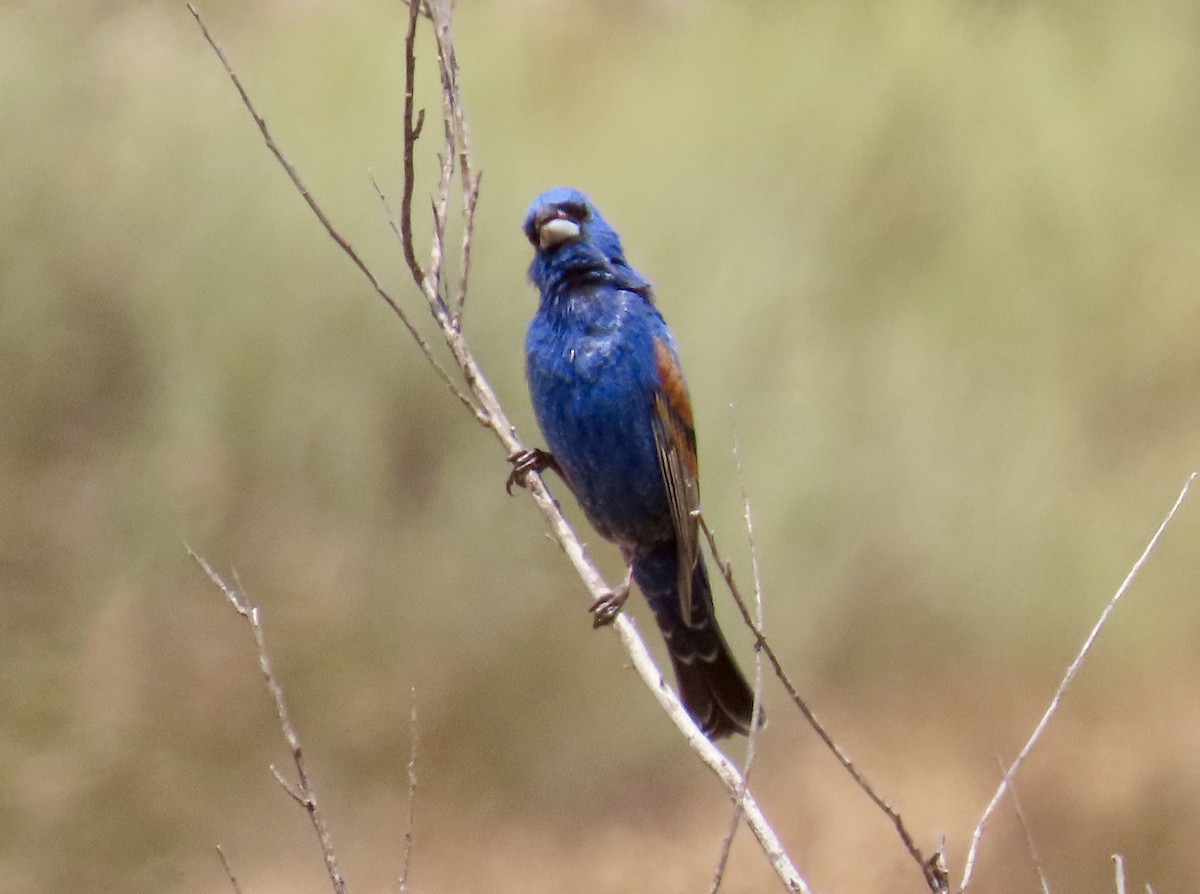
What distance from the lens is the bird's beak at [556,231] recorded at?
9.73 feet

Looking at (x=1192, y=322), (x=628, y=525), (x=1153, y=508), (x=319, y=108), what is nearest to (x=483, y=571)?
(x=628, y=525)

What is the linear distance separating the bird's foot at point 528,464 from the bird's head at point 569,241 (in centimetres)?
39

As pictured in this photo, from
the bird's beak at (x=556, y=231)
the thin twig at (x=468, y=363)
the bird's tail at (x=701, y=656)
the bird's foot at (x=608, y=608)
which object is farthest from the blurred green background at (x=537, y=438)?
the thin twig at (x=468, y=363)

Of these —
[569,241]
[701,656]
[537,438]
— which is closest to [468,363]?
[569,241]

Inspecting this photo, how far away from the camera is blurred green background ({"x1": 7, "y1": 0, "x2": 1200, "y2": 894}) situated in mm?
3461

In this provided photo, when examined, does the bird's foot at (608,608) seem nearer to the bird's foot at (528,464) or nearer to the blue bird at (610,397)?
the blue bird at (610,397)

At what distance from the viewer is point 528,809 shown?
353 cm

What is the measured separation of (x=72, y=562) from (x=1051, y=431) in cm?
268

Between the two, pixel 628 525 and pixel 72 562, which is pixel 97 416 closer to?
pixel 72 562

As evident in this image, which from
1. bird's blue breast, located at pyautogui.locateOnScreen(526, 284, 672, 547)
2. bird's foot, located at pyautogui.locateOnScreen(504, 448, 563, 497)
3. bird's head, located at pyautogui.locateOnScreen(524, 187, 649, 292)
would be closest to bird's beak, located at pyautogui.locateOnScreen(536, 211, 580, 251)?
bird's head, located at pyautogui.locateOnScreen(524, 187, 649, 292)

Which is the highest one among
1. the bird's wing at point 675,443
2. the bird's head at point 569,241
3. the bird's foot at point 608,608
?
the bird's head at point 569,241

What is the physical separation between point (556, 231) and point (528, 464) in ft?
1.69

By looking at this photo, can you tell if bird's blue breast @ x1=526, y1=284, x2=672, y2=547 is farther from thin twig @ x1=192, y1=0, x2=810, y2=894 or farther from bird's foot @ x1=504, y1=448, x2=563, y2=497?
thin twig @ x1=192, y1=0, x2=810, y2=894

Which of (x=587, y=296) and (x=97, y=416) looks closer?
(x=587, y=296)
